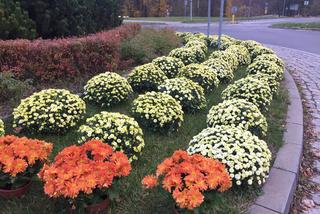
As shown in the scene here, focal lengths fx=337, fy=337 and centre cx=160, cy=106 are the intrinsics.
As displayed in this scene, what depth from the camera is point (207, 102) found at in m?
5.45

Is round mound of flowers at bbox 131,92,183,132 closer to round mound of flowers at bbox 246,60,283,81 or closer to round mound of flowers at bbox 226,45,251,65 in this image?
round mound of flowers at bbox 246,60,283,81

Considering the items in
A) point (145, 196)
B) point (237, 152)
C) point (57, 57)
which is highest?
point (57, 57)

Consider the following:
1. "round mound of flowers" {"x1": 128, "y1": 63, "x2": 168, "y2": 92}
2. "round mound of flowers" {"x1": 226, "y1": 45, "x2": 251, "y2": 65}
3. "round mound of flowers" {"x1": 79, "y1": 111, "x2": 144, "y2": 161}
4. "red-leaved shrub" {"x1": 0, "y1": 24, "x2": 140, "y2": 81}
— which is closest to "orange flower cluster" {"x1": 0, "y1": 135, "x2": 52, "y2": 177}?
"round mound of flowers" {"x1": 79, "y1": 111, "x2": 144, "y2": 161}

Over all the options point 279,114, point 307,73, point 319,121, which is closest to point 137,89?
point 279,114

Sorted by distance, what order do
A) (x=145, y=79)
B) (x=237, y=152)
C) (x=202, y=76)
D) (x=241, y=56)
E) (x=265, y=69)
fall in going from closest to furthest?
1. (x=237, y=152)
2. (x=145, y=79)
3. (x=202, y=76)
4. (x=265, y=69)
5. (x=241, y=56)

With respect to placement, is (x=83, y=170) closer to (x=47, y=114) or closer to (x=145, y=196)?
(x=145, y=196)

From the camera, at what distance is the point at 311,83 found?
7.69m

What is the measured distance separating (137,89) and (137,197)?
308 centimetres

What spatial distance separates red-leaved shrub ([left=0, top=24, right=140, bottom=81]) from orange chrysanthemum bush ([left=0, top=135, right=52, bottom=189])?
8.39 feet

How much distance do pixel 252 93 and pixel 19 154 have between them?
135 inches

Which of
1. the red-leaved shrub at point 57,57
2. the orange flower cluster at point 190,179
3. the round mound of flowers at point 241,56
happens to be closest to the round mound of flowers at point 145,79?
the red-leaved shrub at point 57,57

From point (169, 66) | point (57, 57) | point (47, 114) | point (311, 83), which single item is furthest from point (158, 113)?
point (311, 83)

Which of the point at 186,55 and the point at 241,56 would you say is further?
the point at 241,56

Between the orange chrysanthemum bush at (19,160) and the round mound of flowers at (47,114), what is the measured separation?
3.21 feet
